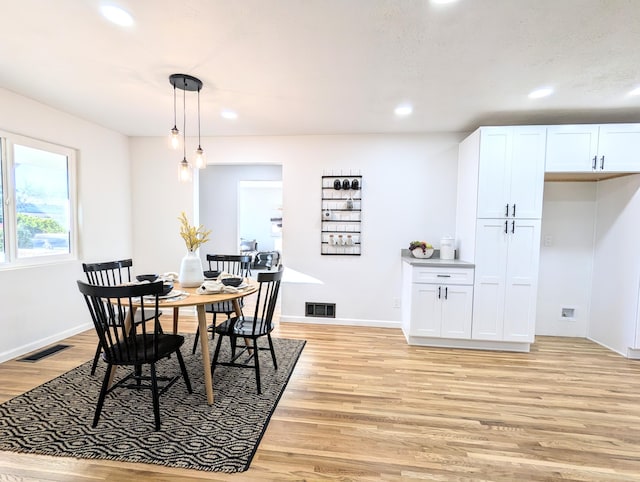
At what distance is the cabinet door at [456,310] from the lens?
3.37m

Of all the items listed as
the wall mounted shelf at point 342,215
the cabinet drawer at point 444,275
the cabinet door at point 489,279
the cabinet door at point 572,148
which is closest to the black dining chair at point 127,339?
the wall mounted shelf at point 342,215

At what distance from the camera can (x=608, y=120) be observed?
3.34m

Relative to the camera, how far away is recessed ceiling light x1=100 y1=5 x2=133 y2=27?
5.63ft

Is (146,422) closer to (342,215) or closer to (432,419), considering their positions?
(432,419)

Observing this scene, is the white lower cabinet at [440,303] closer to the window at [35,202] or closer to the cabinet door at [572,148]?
the cabinet door at [572,148]

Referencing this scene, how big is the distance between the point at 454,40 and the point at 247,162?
9.93 feet

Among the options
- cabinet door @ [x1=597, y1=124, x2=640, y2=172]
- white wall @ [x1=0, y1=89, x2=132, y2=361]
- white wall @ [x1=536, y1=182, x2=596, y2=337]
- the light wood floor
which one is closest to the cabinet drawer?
the light wood floor

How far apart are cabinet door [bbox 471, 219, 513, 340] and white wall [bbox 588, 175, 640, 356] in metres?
1.29

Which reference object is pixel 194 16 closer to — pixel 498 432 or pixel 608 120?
pixel 498 432

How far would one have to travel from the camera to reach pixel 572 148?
10.4 feet

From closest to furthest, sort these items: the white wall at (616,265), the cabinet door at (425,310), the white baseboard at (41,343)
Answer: the white baseboard at (41,343) → the white wall at (616,265) → the cabinet door at (425,310)

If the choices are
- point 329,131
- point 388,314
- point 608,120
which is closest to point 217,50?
point 329,131

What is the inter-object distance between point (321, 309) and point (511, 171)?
2829mm

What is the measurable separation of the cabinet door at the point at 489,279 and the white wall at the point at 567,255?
3.23 ft
